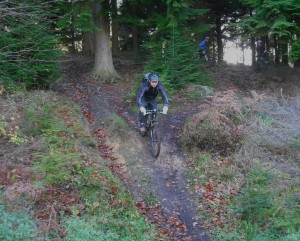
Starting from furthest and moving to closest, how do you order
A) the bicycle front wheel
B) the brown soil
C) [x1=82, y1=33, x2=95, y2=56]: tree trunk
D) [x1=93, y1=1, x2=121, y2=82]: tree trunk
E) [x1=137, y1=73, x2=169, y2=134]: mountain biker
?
[x1=82, y1=33, x2=95, y2=56]: tree trunk → [x1=93, y1=1, x2=121, y2=82]: tree trunk → the bicycle front wheel → [x1=137, y1=73, x2=169, y2=134]: mountain biker → the brown soil

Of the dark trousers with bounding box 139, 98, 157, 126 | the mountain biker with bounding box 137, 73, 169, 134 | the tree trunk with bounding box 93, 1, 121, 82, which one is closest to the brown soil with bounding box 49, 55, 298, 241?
the tree trunk with bounding box 93, 1, 121, 82

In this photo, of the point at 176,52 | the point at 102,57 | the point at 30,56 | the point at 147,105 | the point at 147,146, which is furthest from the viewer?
the point at 102,57

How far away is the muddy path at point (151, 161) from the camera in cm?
797

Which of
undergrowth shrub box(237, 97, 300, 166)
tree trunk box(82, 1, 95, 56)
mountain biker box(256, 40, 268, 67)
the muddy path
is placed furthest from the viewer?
tree trunk box(82, 1, 95, 56)

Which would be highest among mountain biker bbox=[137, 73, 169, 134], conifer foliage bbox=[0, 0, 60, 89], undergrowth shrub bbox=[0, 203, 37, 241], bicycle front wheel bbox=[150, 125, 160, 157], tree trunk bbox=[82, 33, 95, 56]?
tree trunk bbox=[82, 33, 95, 56]

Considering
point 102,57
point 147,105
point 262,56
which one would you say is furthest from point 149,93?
point 262,56

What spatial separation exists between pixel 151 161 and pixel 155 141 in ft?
2.02

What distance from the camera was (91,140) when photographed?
9.98 metres

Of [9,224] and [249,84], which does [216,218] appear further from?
[249,84]

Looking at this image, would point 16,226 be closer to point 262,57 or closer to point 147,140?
point 147,140

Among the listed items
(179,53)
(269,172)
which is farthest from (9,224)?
(179,53)

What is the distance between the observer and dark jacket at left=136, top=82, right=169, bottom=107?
10156 millimetres

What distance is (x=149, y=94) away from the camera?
1052cm

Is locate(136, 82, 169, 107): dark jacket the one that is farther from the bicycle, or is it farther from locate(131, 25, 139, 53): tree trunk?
locate(131, 25, 139, 53): tree trunk
